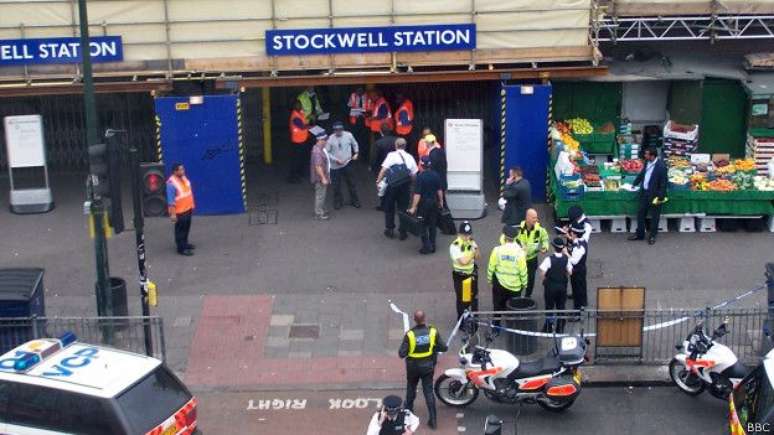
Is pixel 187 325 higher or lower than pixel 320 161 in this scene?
lower

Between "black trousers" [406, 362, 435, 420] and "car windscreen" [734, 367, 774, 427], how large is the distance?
136 inches

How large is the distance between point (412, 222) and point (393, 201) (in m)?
0.81

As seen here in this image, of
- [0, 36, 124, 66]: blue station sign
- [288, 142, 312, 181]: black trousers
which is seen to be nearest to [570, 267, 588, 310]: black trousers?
[288, 142, 312, 181]: black trousers

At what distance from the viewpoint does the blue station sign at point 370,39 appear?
21594 millimetres

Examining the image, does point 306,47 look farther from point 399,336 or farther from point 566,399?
point 566,399

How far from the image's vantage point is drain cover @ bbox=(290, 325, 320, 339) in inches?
690

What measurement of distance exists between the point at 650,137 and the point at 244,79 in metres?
7.79

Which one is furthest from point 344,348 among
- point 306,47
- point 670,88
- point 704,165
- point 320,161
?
point 670,88

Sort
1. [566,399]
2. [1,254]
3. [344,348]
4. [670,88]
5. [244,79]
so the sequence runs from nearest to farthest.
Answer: [566,399] → [344,348] → [1,254] → [244,79] → [670,88]

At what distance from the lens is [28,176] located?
2241 centimetres

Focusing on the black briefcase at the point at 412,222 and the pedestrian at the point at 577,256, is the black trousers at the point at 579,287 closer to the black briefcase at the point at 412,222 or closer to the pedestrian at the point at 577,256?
the pedestrian at the point at 577,256

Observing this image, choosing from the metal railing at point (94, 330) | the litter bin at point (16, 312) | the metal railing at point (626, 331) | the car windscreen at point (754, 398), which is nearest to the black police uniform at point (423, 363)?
the metal railing at point (626, 331)

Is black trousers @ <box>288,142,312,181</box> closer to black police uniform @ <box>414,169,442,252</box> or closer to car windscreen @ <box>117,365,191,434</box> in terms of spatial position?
black police uniform @ <box>414,169,442,252</box>

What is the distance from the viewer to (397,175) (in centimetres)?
2039
